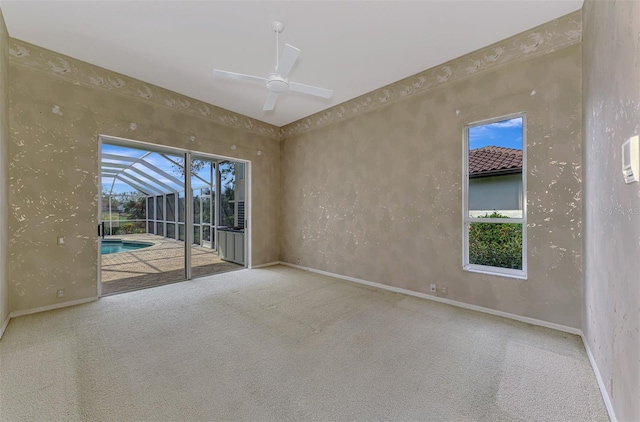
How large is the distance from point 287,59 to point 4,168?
3398 millimetres

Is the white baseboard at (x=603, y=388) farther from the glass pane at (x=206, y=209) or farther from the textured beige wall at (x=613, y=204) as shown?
the glass pane at (x=206, y=209)

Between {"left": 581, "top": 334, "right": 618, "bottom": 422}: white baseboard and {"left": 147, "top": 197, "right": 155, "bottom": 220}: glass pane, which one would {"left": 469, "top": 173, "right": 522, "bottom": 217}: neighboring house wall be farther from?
{"left": 147, "top": 197, "right": 155, "bottom": 220}: glass pane

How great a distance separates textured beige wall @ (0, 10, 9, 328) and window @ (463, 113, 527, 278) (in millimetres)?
5394

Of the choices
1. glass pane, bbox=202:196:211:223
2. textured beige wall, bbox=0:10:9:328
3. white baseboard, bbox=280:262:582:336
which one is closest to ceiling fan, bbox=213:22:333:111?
textured beige wall, bbox=0:10:9:328

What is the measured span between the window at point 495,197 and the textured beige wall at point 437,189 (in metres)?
0.13

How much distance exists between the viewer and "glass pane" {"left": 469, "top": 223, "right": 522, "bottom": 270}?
10.5 ft

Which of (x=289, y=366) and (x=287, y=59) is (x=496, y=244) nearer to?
(x=289, y=366)

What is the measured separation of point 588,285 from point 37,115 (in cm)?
651

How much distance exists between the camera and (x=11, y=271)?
3.09 m

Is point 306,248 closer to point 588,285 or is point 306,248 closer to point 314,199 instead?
point 314,199

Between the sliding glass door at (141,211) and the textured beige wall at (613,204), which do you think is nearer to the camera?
the textured beige wall at (613,204)

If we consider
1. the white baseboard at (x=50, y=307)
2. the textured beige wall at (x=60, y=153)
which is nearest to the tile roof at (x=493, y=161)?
the textured beige wall at (x=60, y=153)

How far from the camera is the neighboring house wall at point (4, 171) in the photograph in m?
2.72

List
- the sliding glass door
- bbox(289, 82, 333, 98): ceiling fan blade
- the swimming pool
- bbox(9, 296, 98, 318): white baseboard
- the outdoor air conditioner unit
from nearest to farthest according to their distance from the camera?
the outdoor air conditioner unit, bbox(289, 82, 333, 98): ceiling fan blade, bbox(9, 296, 98, 318): white baseboard, the sliding glass door, the swimming pool
